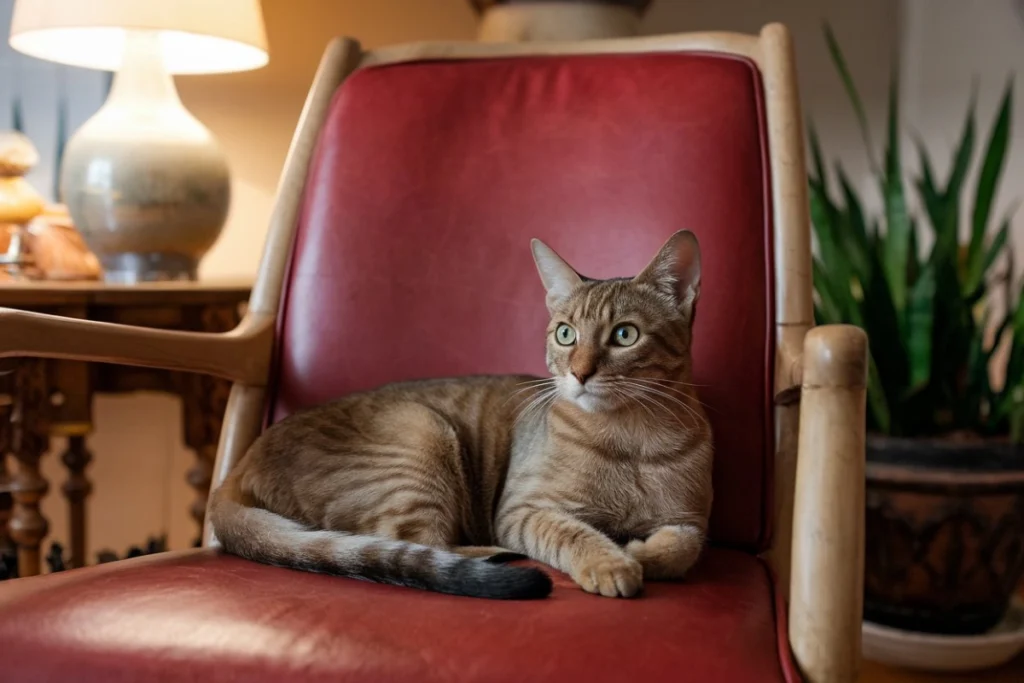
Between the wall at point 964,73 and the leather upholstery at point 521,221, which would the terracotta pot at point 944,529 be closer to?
the leather upholstery at point 521,221

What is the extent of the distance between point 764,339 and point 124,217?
0.98 meters

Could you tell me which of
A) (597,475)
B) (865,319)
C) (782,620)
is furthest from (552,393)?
(865,319)

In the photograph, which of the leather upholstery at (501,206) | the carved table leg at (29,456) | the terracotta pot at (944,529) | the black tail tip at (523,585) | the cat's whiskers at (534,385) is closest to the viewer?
the black tail tip at (523,585)

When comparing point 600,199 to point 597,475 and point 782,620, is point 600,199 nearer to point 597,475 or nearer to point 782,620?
point 597,475

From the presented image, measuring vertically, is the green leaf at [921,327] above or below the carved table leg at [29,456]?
above

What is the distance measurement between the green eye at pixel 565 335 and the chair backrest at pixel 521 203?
0.46 ft

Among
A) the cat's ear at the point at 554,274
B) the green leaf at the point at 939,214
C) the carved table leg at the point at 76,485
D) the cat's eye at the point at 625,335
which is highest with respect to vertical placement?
the green leaf at the point at 939,214

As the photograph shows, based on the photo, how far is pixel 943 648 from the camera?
4.71ft

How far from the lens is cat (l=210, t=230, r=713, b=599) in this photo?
876mm

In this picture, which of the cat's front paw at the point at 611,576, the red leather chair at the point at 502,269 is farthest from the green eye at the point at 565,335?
the cat's front paw at the point at 611,576

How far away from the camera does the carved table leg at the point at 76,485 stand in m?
1.53

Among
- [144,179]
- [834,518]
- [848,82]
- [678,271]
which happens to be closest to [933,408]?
[848,82]

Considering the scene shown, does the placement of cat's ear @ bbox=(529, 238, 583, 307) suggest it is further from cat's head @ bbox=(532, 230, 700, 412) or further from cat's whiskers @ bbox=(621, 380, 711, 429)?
cat's whiskers @ bbox=(621, 380, 711, 429)

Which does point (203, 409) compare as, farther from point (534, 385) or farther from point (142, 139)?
point (534, 385)
